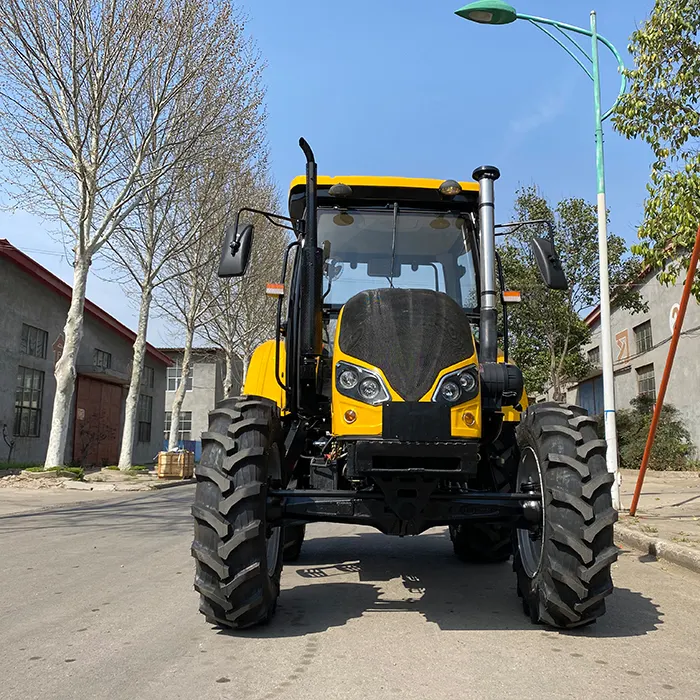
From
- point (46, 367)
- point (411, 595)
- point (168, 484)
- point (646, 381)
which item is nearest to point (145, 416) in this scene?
point (46, 367)

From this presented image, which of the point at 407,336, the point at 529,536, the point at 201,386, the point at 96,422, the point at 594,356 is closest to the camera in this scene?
the point at 407,336

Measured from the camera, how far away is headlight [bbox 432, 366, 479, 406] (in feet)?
13.7

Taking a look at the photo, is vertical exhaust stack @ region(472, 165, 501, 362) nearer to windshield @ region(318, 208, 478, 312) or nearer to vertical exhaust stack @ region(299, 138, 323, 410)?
windshield @ region(318, 208, 478, 312)

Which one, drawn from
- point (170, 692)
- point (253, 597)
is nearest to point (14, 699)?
point (170, 692)

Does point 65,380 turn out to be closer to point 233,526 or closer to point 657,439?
point 233,526

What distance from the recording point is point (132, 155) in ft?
63.6

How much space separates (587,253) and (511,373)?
1976cm

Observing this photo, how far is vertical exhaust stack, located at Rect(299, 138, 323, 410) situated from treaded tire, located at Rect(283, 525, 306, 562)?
220 cm

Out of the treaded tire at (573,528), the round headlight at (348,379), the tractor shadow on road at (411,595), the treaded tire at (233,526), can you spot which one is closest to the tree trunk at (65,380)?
the tractor shadow on road at (411,595)

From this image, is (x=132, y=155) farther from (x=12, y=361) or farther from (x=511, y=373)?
(x=511, y=373)

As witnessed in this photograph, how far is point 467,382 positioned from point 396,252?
168 centimetres

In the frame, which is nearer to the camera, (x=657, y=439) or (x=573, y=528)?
(x=573, y=528)

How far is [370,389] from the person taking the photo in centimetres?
421

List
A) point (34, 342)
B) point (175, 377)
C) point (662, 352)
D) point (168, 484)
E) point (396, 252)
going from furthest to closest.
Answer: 1. point (175, 377)
2. point (662, 352)
3. point (34, 342)
4. point (168, 484)
5. point (396, 252)
